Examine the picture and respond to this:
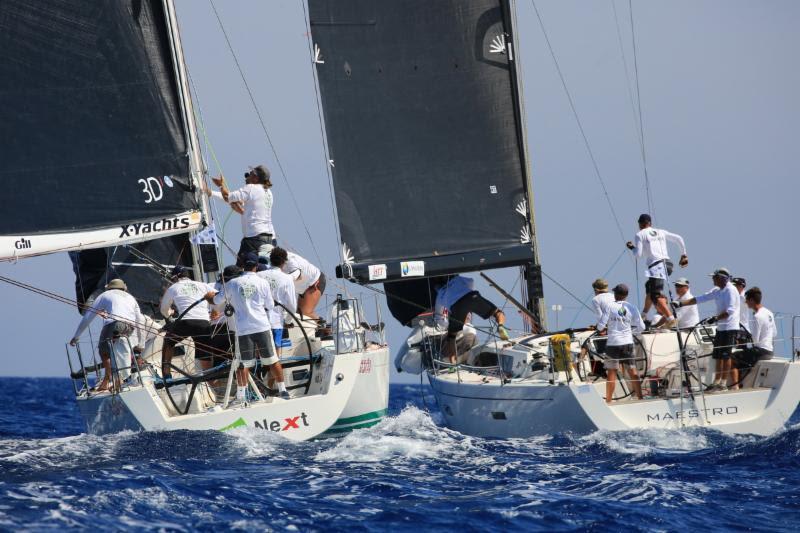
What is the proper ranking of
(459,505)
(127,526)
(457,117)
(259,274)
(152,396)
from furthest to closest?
(457,117)
(259,274)
(152,396)
(459,505)
(127,526)

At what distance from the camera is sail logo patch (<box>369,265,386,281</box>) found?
17.1m

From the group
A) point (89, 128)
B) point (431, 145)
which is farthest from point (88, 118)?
point (431, 145)

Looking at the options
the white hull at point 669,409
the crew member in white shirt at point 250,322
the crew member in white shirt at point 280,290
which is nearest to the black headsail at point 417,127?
the crew member in white shirt at point 280,290

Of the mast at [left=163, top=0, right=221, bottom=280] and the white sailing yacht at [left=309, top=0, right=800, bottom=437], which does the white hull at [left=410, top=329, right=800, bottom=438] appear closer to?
the white sailing yacht at [left=309, top=0, right=800, bottom=437]

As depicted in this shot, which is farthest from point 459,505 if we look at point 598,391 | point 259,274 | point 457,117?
point 457,117

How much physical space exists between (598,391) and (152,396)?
5173mm

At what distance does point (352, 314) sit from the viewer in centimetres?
1489

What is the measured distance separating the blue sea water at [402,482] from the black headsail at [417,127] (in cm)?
332

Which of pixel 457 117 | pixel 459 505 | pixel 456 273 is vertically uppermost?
pixel 457 117

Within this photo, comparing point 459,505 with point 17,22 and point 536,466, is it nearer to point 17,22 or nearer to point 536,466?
point 536,466

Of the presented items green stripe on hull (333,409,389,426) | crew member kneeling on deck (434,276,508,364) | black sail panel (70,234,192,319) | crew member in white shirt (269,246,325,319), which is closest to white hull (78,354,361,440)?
green stripe on hull (333,409,389,426)

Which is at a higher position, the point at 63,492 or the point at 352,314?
the point at 352,314

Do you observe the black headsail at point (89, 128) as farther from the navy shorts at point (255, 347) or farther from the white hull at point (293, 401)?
the navy shorts at point (255, 347)

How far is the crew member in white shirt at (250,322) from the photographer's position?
1377 cm
